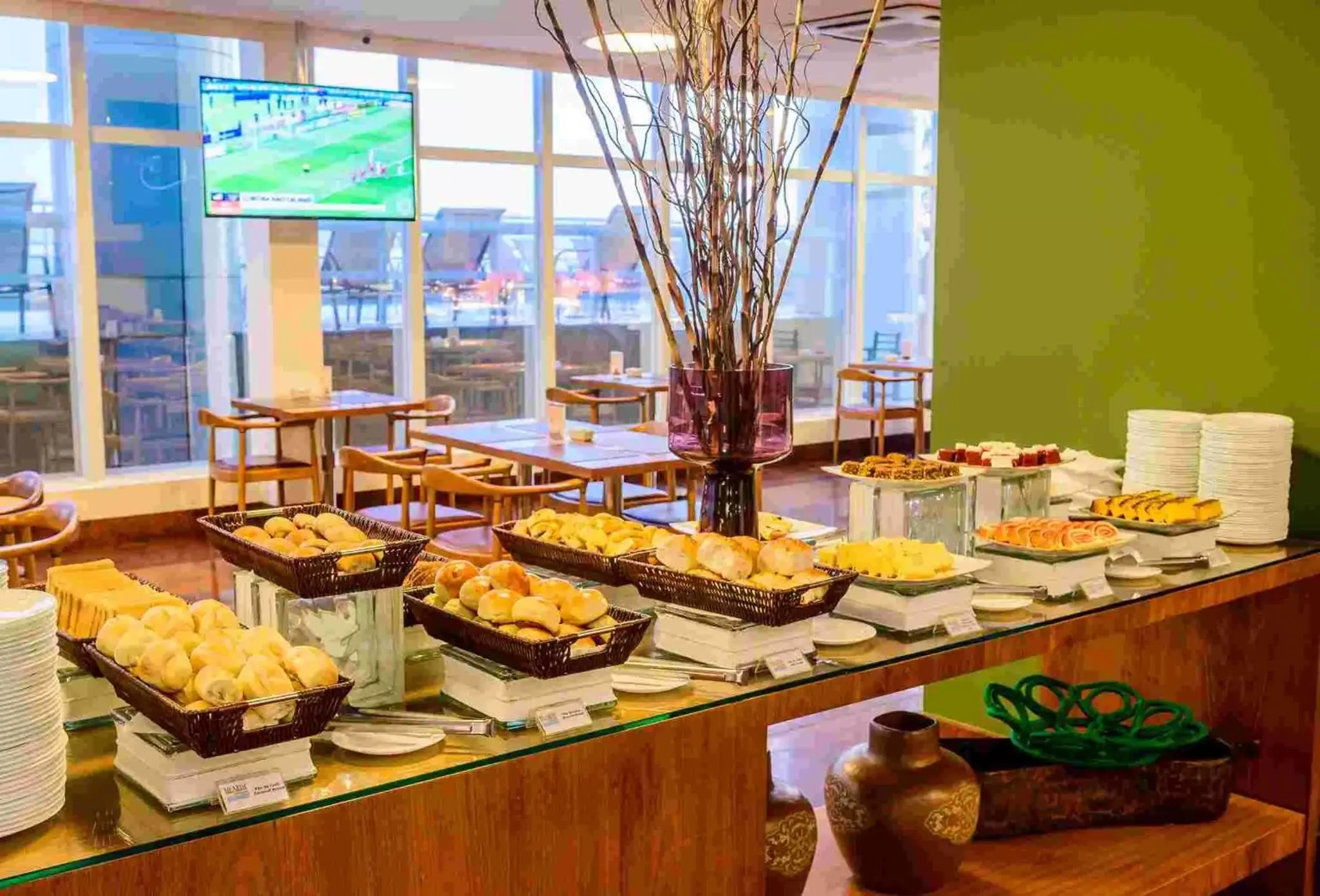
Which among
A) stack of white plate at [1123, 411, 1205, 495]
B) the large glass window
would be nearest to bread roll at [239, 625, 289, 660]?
stack of white plate at [1123, 411, 1205, 495]

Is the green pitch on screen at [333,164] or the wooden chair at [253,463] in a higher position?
the green pitch on screen at [333,164]

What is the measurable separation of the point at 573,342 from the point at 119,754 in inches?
325

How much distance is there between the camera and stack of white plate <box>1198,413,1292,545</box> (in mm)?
2590

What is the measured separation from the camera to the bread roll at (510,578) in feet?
5.52

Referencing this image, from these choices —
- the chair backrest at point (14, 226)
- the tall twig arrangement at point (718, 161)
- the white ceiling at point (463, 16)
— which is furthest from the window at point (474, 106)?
the tall twig arrangement at point (718, 161)

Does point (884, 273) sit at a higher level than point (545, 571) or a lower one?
higher

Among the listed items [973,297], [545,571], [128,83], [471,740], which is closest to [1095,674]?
[973,297]

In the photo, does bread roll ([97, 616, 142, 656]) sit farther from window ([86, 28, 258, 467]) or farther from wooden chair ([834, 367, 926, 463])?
wooden chair ([834, 367, 926, 463])

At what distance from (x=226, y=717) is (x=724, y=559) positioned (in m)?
0.73

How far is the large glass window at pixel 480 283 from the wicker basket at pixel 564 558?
6842 millimetres

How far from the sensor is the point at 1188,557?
239 cm

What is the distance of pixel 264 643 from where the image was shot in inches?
55.8

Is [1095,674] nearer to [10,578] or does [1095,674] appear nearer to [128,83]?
[10,578]

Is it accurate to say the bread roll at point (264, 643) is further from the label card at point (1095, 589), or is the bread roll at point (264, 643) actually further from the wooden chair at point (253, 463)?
the wooden chair at point (253, 463)
